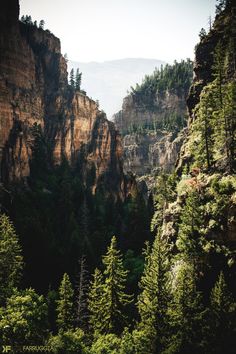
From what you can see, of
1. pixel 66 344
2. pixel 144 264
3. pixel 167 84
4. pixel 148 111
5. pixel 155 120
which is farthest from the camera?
pixel 148 111

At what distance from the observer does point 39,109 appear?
8881 centimetres

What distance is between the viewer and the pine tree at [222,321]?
1105 inches

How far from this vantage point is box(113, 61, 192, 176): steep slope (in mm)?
146888

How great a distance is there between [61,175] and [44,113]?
20448 millimetres

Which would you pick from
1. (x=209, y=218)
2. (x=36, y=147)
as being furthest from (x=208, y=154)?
(x=36, y=147)

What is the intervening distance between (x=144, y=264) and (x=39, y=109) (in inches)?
2275

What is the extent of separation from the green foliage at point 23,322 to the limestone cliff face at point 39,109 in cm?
4357

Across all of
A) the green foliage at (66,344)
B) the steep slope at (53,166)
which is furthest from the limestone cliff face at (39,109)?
the green foliage at (66,344)

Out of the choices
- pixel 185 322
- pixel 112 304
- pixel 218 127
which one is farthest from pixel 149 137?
pixel 185 322

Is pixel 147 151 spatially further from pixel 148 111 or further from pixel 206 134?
pixel 206 134

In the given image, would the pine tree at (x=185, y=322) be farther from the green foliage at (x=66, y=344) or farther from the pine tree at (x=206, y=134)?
the pine tree at (x=206, y=134)

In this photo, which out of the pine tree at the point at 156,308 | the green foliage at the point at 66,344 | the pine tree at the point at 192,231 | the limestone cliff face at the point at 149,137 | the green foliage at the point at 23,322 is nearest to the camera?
the green foliage at the point at 66,344

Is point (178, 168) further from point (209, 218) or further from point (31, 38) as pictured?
point (31, 38)

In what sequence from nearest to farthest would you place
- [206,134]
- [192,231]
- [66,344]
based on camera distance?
1. [66,344]
2. [192,231]
3. [206,134]
